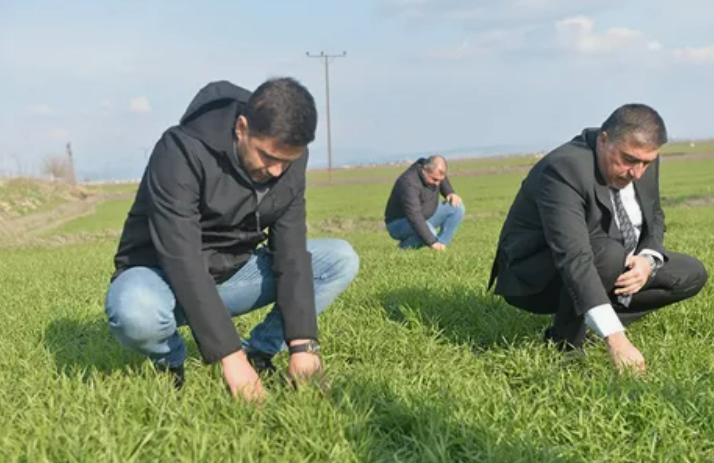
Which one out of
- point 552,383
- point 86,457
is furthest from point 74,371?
point 552,383

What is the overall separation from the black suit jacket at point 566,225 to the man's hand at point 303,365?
4.73ft

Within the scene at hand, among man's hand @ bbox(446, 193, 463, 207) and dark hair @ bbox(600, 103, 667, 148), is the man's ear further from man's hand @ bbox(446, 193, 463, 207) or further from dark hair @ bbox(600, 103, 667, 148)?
man's hand @ bbox(446, 193, 463, 207)

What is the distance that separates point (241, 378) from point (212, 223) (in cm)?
79

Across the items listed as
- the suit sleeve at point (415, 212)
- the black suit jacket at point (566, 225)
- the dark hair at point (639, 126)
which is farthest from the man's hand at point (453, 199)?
the dark hair at point (639, 126)

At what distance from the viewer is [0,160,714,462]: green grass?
252cm

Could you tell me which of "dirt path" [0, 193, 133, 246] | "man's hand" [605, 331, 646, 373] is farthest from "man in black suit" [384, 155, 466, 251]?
"dirt path" [0, 193, 133, 246]

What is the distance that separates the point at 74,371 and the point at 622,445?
273 centimetres

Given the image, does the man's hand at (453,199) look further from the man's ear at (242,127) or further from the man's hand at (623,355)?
the man's ear at (242,127)

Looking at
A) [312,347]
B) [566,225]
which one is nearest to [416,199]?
[566,225]

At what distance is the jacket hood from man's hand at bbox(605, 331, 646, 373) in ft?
6.99

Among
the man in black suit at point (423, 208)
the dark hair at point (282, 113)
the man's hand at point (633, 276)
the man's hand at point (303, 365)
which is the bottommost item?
the man in black suit at point (423, 208)

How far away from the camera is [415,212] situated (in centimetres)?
959

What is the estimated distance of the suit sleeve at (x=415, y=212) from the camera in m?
9.52

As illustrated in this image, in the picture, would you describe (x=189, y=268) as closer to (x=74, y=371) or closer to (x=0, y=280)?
(x=74, y=371)
